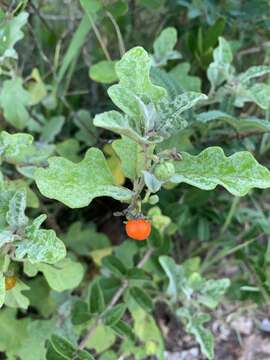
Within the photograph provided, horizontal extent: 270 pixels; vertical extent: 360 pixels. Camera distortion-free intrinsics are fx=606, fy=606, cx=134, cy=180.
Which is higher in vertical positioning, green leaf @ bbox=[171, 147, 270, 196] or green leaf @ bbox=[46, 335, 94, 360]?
green leaf @ bbox=[171, 147, 270, 196]

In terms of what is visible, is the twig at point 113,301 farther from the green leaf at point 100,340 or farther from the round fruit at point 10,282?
the round fruit at point 10,282

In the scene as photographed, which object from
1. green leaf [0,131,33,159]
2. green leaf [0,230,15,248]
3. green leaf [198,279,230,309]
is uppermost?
green leaf [0,131,33,159]

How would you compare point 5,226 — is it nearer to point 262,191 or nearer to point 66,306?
point 66,306

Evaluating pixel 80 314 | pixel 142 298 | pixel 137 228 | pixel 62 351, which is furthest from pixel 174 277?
pixel 137 228

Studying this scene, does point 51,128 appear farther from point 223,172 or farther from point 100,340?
point 223,172

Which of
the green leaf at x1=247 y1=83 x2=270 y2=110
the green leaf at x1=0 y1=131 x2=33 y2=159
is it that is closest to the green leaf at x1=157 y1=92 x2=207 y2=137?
the green leaf at x1=0 y1=131 x2=33 y2=159

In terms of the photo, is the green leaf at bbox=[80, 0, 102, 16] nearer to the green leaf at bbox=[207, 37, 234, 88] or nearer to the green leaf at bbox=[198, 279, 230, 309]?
the green leaf at bbox=[207, 37, 234, 88]
